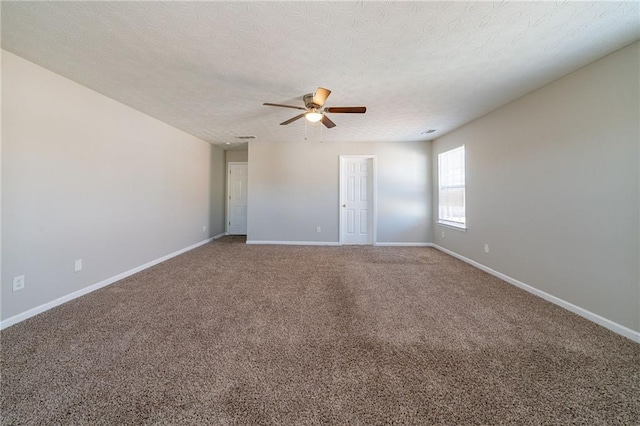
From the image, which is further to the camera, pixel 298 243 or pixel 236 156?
pixel 236 156

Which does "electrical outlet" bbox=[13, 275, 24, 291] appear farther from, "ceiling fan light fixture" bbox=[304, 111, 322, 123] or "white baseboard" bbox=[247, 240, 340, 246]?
"white baseboard" bbox=[247, 240, 340, 246]

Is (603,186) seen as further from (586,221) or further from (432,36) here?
(432,36)

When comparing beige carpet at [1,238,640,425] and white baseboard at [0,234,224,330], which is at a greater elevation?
white baseboard at [0,234,224,330]

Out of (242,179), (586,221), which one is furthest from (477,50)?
(242,179)

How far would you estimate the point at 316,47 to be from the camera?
6.09 ft

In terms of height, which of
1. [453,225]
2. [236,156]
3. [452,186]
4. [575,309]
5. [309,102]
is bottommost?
A: [575,309]

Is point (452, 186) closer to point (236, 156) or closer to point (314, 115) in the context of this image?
point (314, 115)

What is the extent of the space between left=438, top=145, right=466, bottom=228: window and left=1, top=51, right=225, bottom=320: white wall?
5.25m

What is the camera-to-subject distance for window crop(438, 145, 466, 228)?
4129 mm

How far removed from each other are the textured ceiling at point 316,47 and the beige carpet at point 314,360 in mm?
2357

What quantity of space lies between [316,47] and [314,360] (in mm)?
2411

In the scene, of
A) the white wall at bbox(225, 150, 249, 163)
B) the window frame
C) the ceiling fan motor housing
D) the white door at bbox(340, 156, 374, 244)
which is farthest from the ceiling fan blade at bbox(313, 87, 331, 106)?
the white wall at bbox(225, 150, 249, 163)

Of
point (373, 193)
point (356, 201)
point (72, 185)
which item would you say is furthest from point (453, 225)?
point (72, 185)

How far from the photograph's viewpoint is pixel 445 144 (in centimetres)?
445
